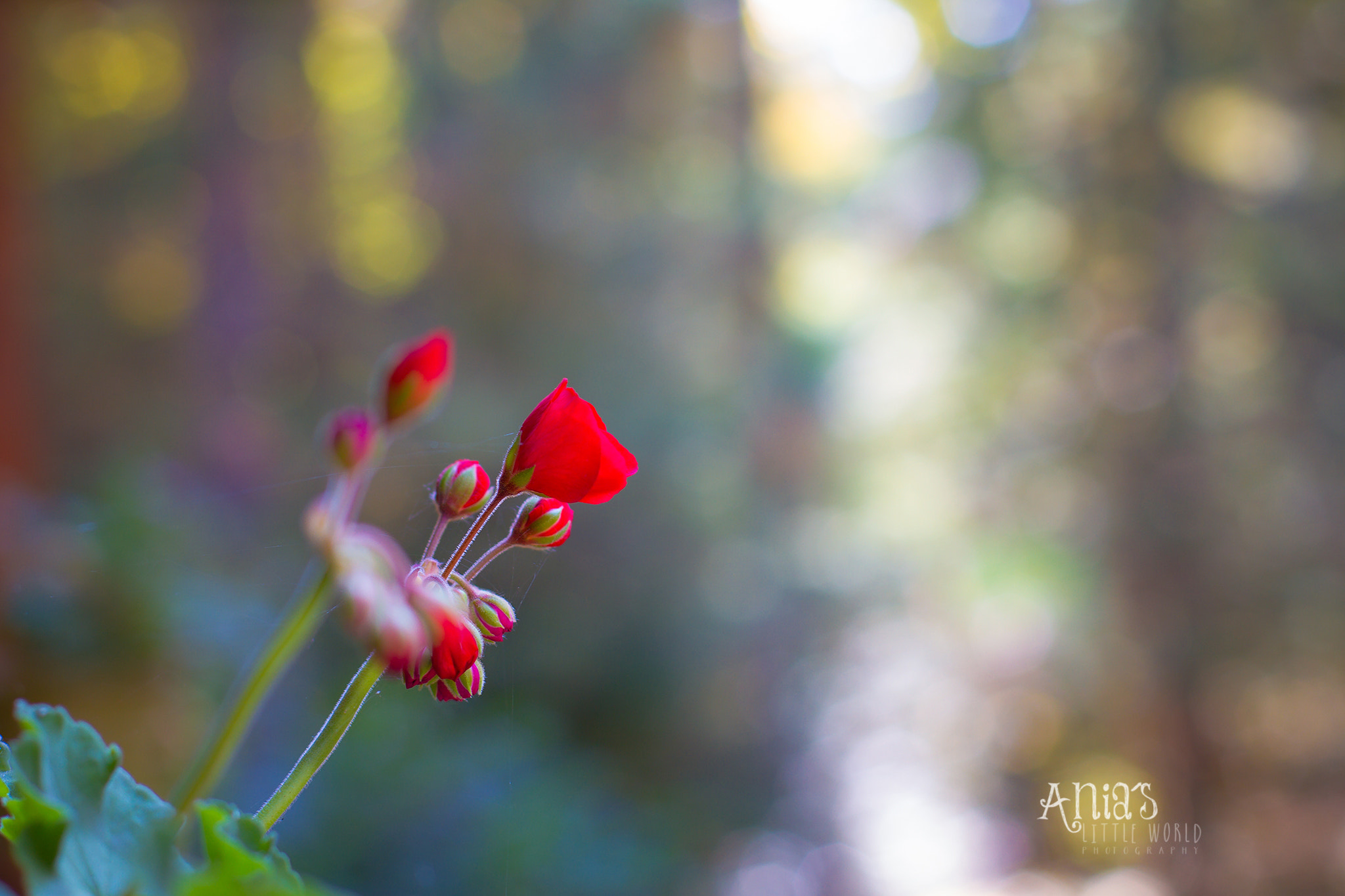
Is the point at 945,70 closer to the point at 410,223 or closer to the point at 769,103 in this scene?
the point at 769,103

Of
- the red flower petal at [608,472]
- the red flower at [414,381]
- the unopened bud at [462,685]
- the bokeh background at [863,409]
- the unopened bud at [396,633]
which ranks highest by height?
the bokeh background at [863,409]

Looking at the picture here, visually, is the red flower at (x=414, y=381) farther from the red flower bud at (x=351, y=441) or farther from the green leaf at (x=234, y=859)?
the green leaf at (x=234, y=859)

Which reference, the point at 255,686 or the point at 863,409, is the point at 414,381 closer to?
the point at 255,686

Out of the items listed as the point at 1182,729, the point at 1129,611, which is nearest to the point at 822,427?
the point at 1129,611

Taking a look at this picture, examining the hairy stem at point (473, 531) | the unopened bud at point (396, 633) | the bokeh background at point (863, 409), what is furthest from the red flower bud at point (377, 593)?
the bokeh background at point (863, 409)

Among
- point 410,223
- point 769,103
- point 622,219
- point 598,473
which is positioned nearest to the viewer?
point 598,473

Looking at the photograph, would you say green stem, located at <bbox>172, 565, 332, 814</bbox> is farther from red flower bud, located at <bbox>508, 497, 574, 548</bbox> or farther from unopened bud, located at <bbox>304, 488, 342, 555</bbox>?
red flower bud, located at <bbox>508, 497, 574, 548</bbox>
